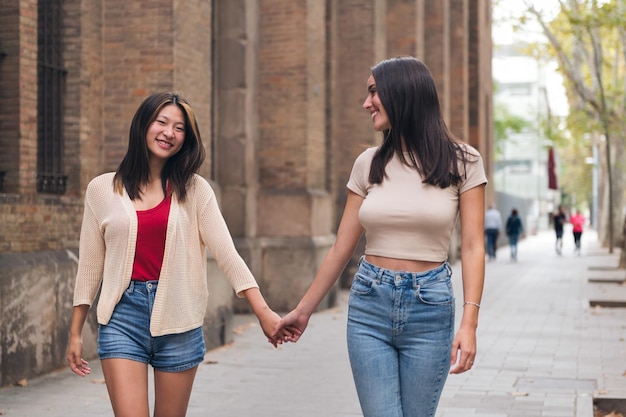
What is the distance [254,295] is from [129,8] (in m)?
7.17

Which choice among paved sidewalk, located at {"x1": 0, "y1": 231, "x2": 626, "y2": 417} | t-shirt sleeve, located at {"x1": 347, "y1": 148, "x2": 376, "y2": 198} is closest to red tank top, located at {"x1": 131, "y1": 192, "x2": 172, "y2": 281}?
t-shirt sleeve, located at {"x1": 347, "y1": 148, "x2": 376, "y2": 198}

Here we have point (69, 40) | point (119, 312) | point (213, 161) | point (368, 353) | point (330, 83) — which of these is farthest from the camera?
point (330, 83)

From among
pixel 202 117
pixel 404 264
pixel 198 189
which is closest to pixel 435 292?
pixel 404 264

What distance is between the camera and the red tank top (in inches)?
167

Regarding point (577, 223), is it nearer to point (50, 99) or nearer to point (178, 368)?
point (50, 99)

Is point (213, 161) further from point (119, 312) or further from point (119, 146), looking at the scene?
point (119, 312)

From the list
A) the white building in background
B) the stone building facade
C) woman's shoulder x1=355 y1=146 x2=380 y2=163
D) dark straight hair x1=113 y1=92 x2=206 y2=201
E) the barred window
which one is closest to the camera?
woman's shoulder x1=355 y1=146 x2=380 y2=163

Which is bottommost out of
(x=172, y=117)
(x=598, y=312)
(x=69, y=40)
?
(x=598, y=312)

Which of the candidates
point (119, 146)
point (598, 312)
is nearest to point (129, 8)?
point (119, 146)

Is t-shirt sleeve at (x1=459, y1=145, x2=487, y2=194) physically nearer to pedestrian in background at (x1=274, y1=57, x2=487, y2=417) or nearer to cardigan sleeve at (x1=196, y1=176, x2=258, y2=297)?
pedestrian in background at (x1=274, y1=57, x2=487, y2=417)

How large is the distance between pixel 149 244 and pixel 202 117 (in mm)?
7512

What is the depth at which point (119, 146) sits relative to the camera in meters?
11.1

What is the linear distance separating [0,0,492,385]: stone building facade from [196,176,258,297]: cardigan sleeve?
2.36ft

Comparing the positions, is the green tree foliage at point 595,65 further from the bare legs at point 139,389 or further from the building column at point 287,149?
the bare legs at point 139,389
